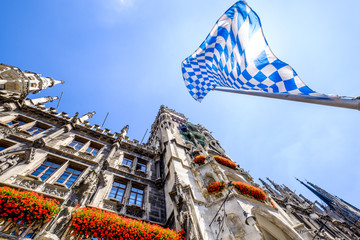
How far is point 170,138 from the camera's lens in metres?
21.1

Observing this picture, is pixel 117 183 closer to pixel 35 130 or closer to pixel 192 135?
pixel 35 130

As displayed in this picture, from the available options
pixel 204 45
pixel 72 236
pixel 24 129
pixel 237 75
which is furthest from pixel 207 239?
pixel 24 129

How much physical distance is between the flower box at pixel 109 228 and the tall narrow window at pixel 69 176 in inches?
203

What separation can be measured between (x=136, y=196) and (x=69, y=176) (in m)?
5.08

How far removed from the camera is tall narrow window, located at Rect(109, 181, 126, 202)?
12634mm

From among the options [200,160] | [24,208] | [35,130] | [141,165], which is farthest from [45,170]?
[200,160]

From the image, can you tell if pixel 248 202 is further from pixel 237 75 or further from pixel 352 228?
pixel 352 228

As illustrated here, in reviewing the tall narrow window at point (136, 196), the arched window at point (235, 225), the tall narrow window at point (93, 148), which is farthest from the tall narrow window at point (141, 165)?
the arched window at point (235, 225)

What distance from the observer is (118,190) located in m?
13.4

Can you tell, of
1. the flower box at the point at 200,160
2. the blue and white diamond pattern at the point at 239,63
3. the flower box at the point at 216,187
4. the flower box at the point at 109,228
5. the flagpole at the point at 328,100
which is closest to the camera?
the flagpole at the point at 328,100

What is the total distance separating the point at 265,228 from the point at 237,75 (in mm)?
10763

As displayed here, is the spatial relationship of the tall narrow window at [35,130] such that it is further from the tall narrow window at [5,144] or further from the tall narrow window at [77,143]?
the tall narrow window at [77,143]

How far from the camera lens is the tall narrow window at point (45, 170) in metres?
11.4

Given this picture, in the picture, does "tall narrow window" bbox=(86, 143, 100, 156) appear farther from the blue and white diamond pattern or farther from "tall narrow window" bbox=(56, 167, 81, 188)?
the blue and white diamond pattern
